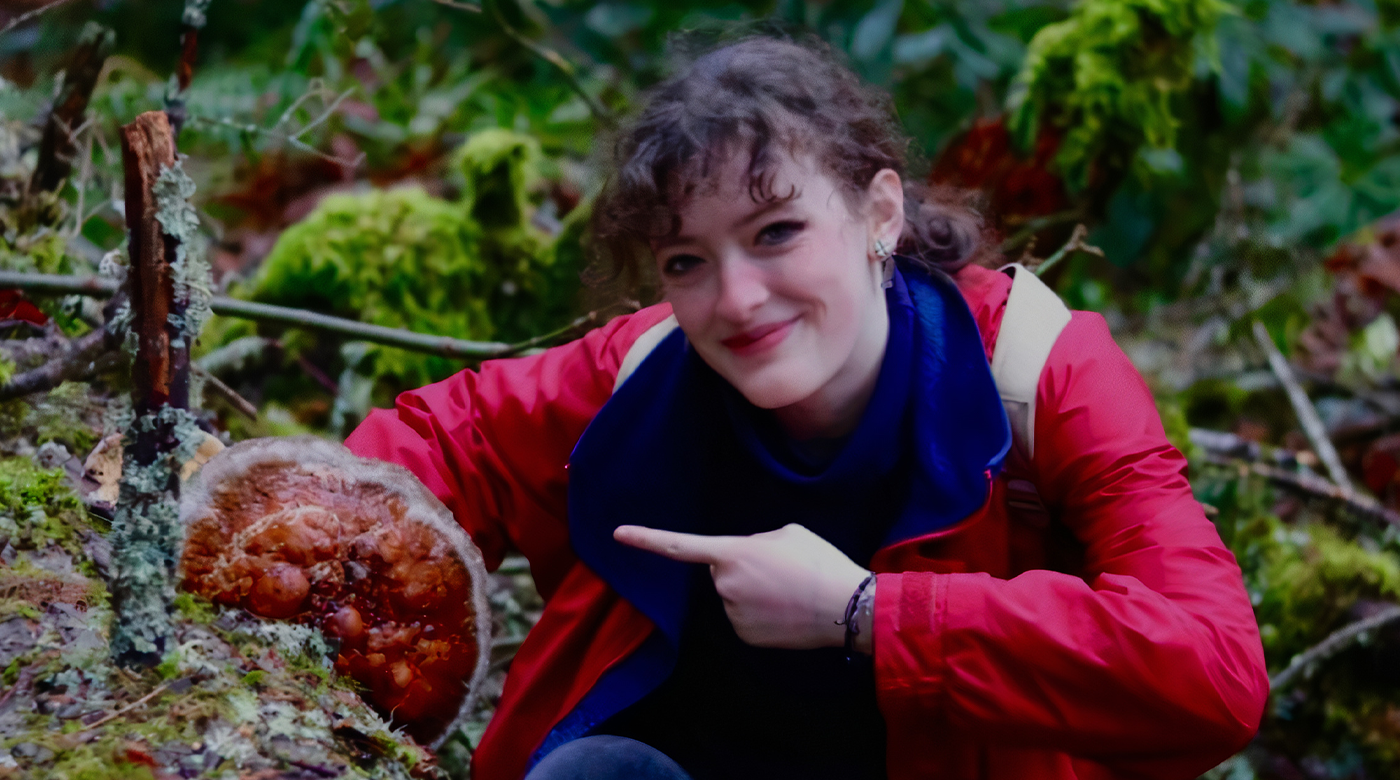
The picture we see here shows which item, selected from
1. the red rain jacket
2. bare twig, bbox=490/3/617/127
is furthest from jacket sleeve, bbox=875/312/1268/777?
bare twig, bbox=490/3/617/127

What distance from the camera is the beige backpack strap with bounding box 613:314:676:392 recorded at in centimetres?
190

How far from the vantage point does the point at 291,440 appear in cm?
154

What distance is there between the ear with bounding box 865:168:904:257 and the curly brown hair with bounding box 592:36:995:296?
0.02 metres

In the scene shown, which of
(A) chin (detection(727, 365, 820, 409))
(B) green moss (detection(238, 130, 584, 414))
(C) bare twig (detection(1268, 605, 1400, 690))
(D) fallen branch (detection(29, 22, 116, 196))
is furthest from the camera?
(B) green moss (detection(238, 130, 584, 414))

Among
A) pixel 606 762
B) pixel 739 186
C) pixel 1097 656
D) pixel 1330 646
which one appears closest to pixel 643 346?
pixel 739 186

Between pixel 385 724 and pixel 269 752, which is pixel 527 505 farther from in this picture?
pixel 269 752

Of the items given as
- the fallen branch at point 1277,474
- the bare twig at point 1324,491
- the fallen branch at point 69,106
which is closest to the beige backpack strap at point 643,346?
the fallen branch at point 69,106

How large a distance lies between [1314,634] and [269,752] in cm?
293

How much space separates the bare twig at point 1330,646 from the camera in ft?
9.33

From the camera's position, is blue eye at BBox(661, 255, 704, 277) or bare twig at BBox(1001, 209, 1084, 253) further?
bare twig at BBox(1001, 209, 1084, 253)

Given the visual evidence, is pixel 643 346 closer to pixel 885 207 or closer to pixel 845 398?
pixel 845 398

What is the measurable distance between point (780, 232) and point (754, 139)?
15cm

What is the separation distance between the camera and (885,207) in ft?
5.91

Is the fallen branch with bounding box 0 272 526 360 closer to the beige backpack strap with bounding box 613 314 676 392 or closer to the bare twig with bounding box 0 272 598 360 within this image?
the bare twig with bounding box 0 272 598 360
